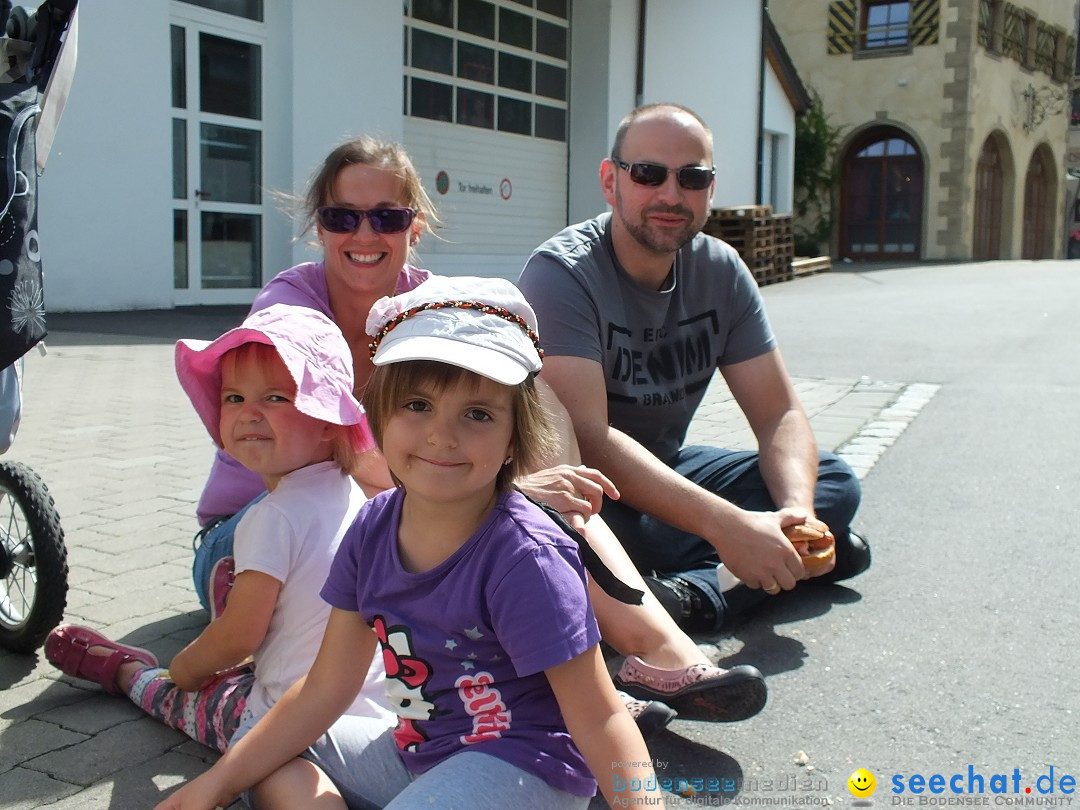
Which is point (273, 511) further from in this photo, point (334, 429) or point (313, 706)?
point (313, 706)

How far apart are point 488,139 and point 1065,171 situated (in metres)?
28.5

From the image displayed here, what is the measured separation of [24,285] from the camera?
7.81 feet

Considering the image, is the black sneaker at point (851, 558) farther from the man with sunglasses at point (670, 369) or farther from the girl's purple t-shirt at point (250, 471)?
the girl's purple t-shirt at point (250, 471)

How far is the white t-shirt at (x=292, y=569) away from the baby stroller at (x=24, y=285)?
0.61 meters

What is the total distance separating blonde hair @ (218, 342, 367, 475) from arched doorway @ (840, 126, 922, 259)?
3022 centimetres

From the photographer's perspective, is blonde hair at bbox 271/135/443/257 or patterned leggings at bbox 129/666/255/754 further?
blonde hair at bbox 271/135/443/257

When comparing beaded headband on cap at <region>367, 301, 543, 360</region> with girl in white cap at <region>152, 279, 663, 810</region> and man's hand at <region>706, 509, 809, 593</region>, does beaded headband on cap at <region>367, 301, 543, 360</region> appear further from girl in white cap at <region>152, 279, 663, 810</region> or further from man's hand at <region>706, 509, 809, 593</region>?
man's hand at <region>706, 509, 809, 593</region>

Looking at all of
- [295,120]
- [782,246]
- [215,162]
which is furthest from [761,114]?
[215,162]

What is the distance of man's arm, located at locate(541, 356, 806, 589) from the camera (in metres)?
2.85

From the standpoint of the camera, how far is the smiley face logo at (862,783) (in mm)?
2361

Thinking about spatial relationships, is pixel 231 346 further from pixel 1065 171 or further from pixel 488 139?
pixel 1065 171

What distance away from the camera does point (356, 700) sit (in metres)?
2.27

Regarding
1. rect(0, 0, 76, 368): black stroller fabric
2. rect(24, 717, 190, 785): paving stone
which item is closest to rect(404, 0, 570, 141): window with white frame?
rect(0, 0, 76, 368): black stroller fabric

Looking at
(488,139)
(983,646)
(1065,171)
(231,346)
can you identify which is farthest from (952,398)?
(1065,171)
